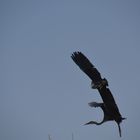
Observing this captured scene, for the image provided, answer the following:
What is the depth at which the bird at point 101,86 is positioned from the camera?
1329cm

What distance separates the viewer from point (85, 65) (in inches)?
527

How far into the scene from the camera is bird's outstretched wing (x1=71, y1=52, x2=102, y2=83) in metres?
13.2

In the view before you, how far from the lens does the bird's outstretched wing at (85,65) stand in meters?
13.2

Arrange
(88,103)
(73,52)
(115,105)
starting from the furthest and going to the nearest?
1. (88,103)
2. (115,105)
3. (73,52)

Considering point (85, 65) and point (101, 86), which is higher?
point (85, 65)

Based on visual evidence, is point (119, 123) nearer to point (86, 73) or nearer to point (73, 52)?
point (86, 73)

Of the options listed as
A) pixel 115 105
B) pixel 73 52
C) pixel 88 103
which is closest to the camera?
pixel 73 52

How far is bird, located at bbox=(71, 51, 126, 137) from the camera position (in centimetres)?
1329

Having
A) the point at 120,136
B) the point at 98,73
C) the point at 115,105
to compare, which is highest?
the point at 98,73

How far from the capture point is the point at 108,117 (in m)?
15.0

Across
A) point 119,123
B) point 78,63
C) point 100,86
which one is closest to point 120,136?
point 119,123

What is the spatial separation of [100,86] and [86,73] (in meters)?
0.75

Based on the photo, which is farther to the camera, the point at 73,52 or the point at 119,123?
the point at 119,123

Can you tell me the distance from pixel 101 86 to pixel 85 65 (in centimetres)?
109
